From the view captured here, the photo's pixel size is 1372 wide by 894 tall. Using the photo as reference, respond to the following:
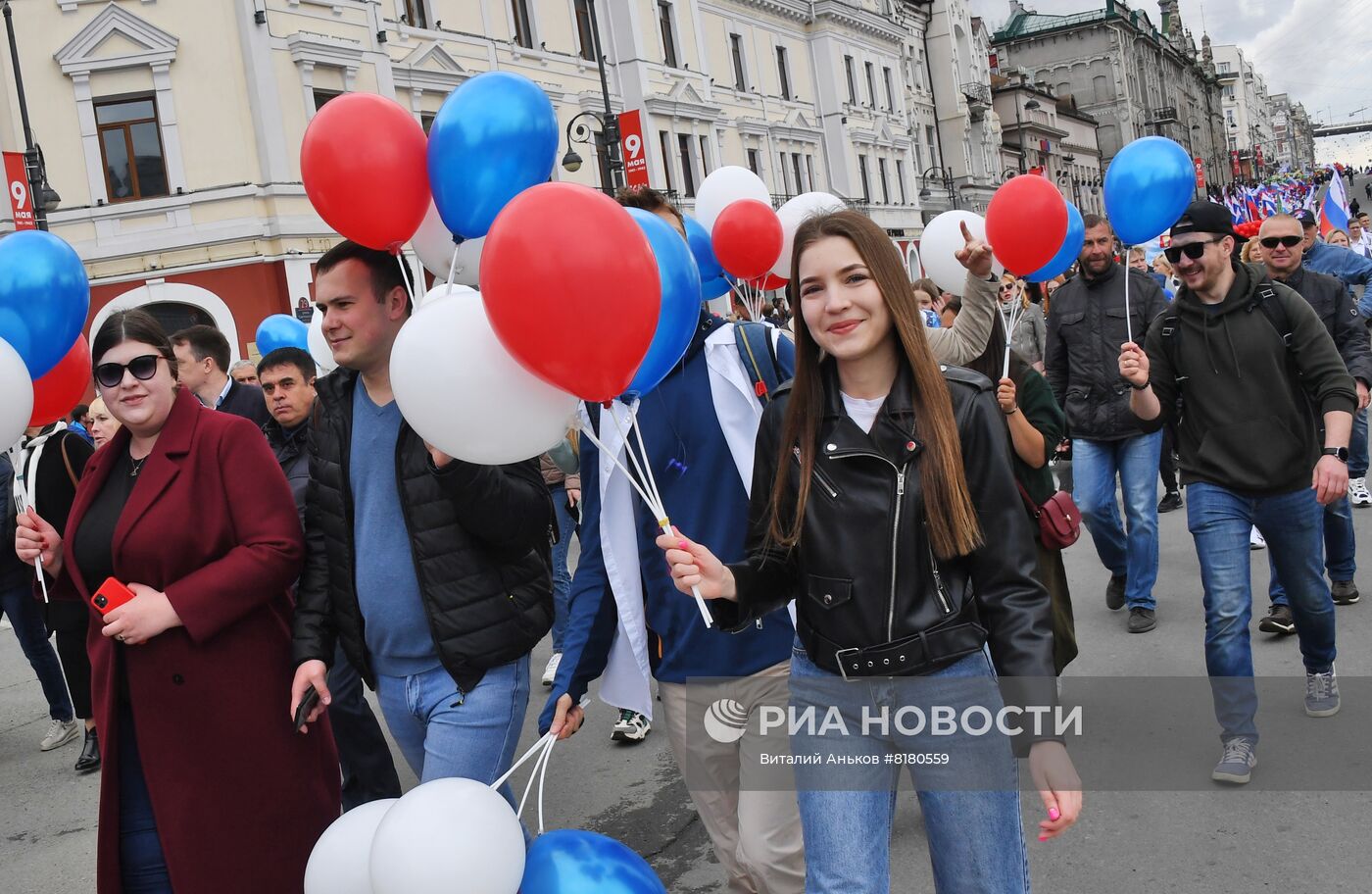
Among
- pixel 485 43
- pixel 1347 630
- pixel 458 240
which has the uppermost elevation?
pixel 485 43

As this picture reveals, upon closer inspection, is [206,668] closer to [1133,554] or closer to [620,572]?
[620,572]

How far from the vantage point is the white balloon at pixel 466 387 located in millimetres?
2451

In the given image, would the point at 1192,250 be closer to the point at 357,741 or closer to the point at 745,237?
the point at 745,237

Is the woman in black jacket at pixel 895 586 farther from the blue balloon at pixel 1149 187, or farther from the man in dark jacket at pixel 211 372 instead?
the man in dark jacket at pixel 211 372

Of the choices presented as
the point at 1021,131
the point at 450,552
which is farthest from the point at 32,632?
the point at 1021,131

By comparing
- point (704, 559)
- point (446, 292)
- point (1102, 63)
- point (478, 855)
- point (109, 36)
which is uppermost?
point (1102, 63)

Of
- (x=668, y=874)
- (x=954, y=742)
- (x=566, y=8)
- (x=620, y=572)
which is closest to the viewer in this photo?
(x=954, y=742)

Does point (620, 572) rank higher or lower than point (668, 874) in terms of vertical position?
higher

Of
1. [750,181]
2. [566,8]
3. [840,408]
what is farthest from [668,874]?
[566,8]

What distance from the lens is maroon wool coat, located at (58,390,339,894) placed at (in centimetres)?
323

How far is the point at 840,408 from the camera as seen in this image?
2.66 m

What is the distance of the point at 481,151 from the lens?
3.00 meters

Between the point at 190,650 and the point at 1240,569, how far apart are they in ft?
11.6

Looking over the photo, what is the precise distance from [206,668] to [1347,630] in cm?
536
